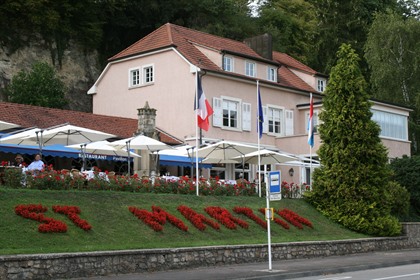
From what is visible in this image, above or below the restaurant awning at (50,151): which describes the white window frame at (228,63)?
above

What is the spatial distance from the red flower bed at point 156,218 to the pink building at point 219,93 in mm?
19106

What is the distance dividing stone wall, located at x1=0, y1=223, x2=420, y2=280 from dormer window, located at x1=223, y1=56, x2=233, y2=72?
2055 cm

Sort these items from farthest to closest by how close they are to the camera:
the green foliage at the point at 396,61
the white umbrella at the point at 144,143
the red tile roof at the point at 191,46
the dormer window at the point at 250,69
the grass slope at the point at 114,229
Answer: the green foliage at the point at 396,61 → the dormer window at the point at 250,69 → the red tile roof at the point at 191,46 → the white umbrella at the point at 144,143 → the grass slope at the point at 114,229

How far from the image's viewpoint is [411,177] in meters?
40.7

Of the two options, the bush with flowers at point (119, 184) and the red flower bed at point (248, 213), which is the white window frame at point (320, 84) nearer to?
the bush with flowers at point (119, 184)

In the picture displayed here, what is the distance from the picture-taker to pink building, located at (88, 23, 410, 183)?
148 feet

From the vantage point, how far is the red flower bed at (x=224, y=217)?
26062 mm

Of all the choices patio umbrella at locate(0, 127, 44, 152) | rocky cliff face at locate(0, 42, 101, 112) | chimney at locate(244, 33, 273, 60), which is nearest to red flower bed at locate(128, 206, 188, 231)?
patio umbrella at locate(0, 127, 44, 152)

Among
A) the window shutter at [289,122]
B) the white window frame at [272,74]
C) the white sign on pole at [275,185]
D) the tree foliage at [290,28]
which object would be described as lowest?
the white sign on pole at [275,185]

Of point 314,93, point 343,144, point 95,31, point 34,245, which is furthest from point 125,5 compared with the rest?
point 34,245

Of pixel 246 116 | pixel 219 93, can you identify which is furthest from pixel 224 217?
pixel 246 116

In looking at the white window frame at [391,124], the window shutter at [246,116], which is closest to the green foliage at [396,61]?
the white window frame at [391,124]

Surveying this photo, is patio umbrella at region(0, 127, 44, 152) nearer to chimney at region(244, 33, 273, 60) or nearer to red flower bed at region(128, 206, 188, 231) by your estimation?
red flower bed at region(128, 206, 188, 231)

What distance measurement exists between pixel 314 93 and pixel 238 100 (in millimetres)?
8055
